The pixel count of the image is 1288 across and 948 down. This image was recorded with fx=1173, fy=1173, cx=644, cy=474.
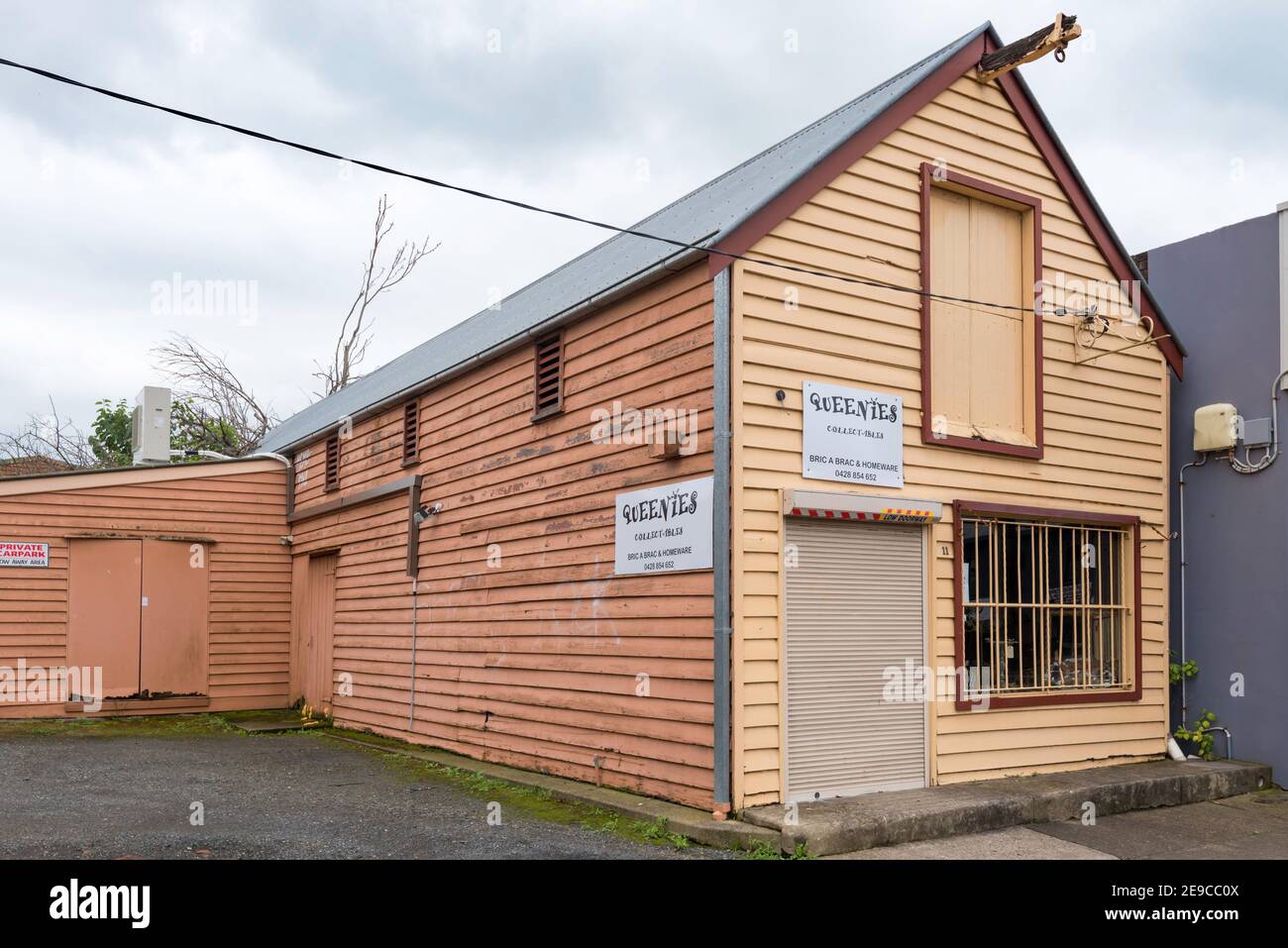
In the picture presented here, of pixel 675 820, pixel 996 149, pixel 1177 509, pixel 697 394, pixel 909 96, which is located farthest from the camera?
pixel 1177 509

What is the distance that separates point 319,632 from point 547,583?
7221 mm

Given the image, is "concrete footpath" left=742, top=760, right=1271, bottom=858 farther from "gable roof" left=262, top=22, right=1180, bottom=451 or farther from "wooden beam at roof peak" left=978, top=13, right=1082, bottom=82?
"wooden beam at roof peak" left=978, top=13, right=1082, bottom=82

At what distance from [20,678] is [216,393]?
17635 mm

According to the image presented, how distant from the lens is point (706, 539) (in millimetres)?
8695

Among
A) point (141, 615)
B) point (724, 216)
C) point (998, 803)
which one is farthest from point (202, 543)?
point (998, 803)

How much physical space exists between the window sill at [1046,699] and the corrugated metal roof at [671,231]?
14.5 ft

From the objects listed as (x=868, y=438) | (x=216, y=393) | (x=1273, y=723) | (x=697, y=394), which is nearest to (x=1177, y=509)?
(x=1273, y=723)

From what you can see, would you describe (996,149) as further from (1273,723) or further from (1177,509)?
(1273,723)

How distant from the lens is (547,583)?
11.0 meters

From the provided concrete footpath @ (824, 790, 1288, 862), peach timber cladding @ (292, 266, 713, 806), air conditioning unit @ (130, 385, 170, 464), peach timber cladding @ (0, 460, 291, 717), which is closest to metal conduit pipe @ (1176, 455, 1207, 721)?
concrete footpath @ (824, 790, 1288, 862)

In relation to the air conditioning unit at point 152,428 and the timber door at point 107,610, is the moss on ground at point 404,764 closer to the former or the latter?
the timber door at point 107,610

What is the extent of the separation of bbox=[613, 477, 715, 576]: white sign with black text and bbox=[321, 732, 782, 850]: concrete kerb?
1.78 metres

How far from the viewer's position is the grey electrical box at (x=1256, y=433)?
10.9 meters

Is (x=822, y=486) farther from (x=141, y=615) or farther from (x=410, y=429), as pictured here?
(x=141, y=615)
